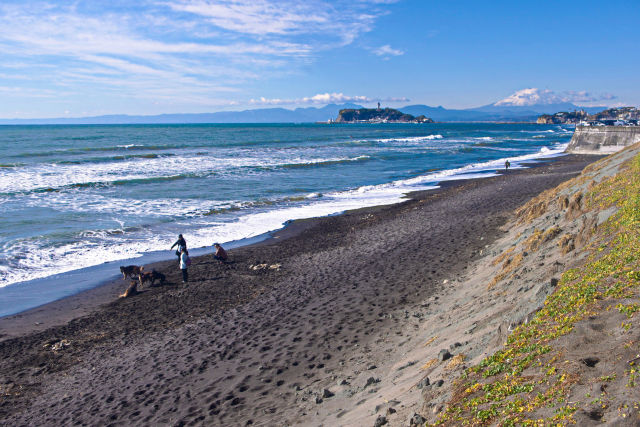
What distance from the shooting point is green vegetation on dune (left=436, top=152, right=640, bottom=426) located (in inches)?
155

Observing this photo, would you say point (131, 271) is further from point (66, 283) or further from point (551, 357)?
point (551, 357)

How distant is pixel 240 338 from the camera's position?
373 inches

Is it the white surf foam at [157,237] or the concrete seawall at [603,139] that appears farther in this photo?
the concrete seawall at [603,139]

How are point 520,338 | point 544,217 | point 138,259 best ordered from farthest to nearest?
1. point 138,259
2. point 544,217
3. point 520,338

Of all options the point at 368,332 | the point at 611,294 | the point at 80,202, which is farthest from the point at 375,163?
the point at 611,294

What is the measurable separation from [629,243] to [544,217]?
6839mm

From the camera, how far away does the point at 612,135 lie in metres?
47.1

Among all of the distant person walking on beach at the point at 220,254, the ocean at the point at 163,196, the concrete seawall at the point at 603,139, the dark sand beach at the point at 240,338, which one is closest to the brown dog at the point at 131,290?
the dark sand beach at the point at 240,338

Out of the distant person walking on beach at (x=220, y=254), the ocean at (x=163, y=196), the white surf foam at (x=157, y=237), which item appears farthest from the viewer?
the ocean at (x=163, y=196)

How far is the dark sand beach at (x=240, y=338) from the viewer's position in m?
7.10

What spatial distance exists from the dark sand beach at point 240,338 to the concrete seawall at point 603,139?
3808 cm

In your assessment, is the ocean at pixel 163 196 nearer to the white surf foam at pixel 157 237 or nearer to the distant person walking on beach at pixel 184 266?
the white surf foam at pixel 157 237

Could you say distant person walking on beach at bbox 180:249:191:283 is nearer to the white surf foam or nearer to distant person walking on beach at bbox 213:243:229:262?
distant person walking on beach at bbox 213:243:229:262

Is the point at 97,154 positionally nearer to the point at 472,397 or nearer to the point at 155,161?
the point at 155,161
